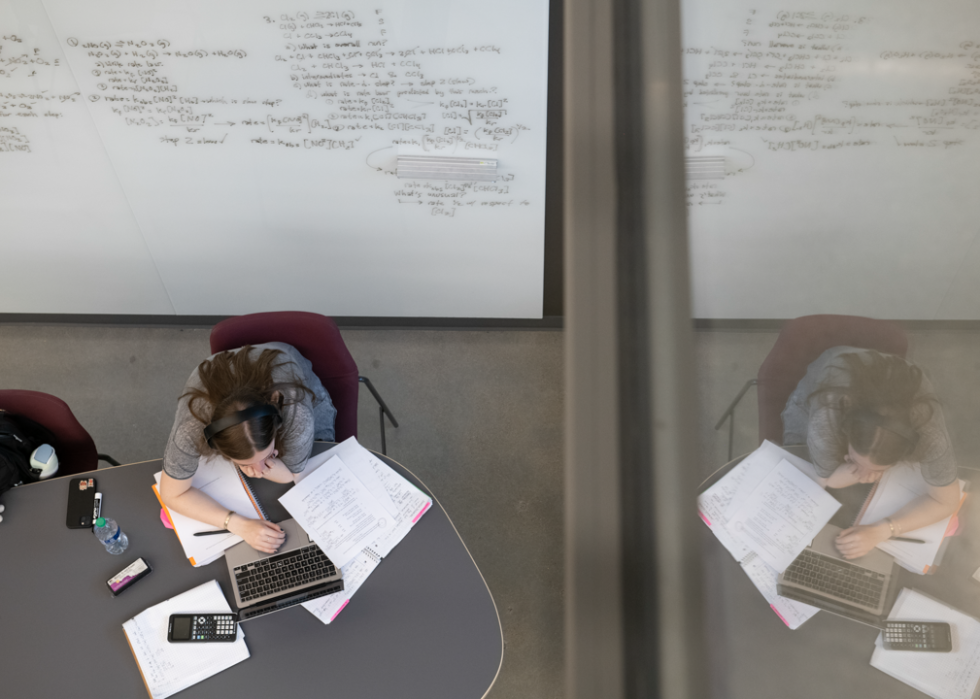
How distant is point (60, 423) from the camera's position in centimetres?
181

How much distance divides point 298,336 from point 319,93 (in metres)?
0.82

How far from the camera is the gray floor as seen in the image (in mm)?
2430

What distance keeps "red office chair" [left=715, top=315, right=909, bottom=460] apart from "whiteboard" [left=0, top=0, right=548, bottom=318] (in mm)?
1602

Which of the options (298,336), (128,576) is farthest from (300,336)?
(128,576)

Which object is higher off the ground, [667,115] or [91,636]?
[667,115]

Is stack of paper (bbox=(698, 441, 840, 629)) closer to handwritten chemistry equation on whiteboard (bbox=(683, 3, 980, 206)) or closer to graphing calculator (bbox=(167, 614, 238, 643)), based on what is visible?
handwritten chemistry equation on whiteboard (bbox=(683, 3, 980, 206))

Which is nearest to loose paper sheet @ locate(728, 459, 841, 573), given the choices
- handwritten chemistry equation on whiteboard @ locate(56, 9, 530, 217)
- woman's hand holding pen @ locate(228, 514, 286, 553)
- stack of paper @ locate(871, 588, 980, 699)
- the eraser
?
stack of paper @ locate(871, 588, 980, 699)

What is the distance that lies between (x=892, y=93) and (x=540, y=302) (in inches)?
91.3

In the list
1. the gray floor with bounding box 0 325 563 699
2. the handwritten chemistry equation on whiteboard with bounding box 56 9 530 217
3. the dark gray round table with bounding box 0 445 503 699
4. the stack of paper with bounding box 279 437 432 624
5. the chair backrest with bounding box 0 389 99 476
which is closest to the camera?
the dark gray round table with bounding box 0 445 503 699

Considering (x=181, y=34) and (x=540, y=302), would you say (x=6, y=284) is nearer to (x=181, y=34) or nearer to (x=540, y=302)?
(x=181, y=34)

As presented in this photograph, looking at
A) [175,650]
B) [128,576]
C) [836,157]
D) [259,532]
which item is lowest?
[175,650]

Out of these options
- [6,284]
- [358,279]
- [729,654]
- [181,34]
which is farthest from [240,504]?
A: [6,284]

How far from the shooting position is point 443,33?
1833 millimetres

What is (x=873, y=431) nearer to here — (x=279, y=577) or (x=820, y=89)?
(x=820, y=89)
